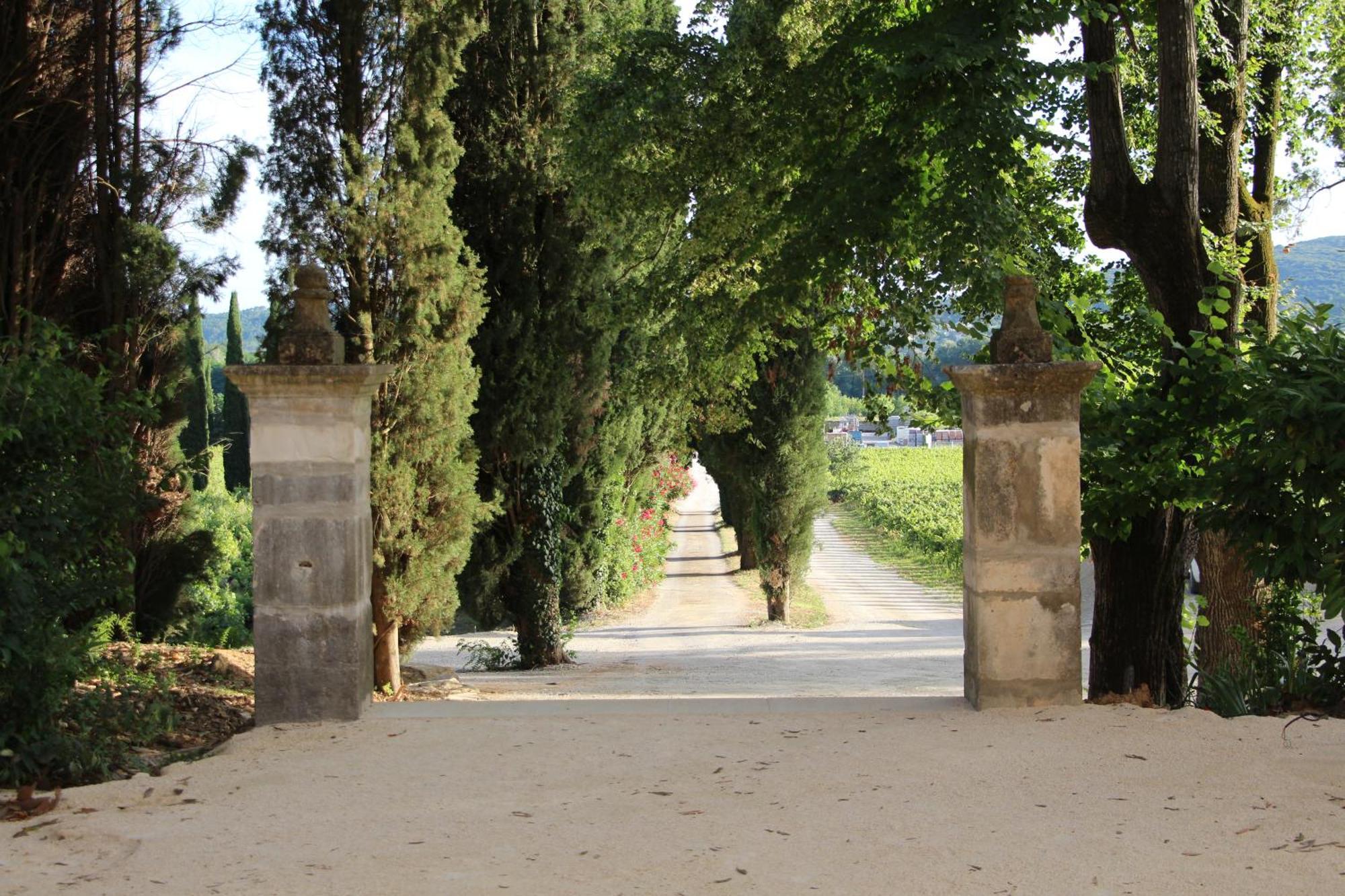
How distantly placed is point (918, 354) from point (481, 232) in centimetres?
520

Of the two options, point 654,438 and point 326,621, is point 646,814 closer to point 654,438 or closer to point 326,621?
point 326,621

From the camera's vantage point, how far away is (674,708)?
19.1 feet

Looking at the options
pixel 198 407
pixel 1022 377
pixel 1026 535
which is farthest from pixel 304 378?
pixel 198 407

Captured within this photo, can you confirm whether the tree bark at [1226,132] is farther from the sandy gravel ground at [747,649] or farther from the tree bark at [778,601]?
the tree bark at [778,601]

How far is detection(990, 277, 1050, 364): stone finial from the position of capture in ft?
18.1

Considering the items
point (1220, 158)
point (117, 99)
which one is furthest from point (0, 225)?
point (1220, 158)

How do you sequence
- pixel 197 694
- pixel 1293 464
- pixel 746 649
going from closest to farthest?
pixel 1293 464 → pixel 197 694 → pixel 746 649

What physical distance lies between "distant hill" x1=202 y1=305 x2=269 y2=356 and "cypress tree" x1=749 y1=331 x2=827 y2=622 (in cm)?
762

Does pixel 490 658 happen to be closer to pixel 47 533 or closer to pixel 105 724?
pixel 105 724

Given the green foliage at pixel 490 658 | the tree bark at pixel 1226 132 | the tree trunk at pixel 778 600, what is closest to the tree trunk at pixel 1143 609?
the tree bark at pixel 1226 132

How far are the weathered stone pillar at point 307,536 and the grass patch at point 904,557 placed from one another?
23259 mm

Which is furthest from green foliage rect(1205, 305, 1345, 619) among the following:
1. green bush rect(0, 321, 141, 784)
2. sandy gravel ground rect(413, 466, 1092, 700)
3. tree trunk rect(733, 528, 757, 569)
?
tree trunk rect(733, 528, 757, 569)

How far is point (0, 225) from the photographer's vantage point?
30.2 feet

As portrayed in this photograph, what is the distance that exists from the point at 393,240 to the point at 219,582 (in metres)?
9.61
